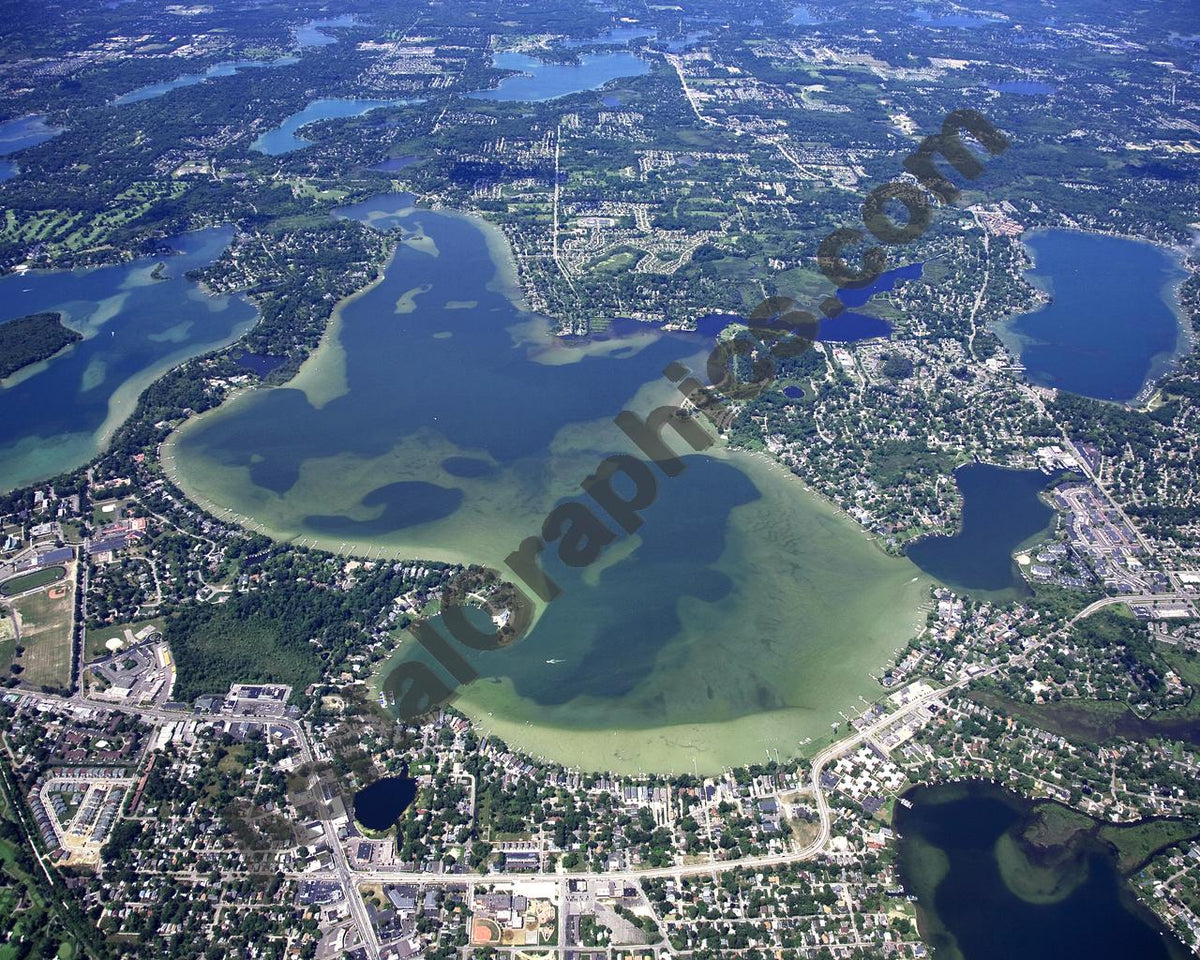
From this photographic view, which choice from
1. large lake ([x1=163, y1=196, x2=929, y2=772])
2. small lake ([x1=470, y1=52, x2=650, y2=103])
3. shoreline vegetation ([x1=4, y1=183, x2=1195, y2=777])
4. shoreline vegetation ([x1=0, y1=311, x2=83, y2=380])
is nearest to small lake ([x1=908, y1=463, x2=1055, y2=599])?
large lake ([x1=163, y1=196, x2=929, y2=772])

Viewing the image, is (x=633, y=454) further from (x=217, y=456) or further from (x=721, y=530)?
(x=217, y=456)

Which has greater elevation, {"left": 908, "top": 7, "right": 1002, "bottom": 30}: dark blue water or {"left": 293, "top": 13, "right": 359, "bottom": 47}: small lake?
{"left": 908, "top": 7, "right": 1002, "bottom": 30}: dark blue water

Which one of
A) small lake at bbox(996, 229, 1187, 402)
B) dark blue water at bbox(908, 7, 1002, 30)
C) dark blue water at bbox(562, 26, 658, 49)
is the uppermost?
dark blue water at bbox(908, 7, 1002, 30)

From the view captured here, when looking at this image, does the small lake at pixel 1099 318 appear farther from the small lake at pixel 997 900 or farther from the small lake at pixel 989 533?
the small lake at pixel 997 900

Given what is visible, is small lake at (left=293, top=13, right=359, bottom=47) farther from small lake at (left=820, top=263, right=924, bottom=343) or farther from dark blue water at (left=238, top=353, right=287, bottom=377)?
small lake at (left=820, top=263, right=924, bottom=343)

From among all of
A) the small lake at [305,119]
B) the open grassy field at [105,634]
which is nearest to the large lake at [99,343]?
the open grassy field at [105,634]

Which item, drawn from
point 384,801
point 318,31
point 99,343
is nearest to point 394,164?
point 99,343
